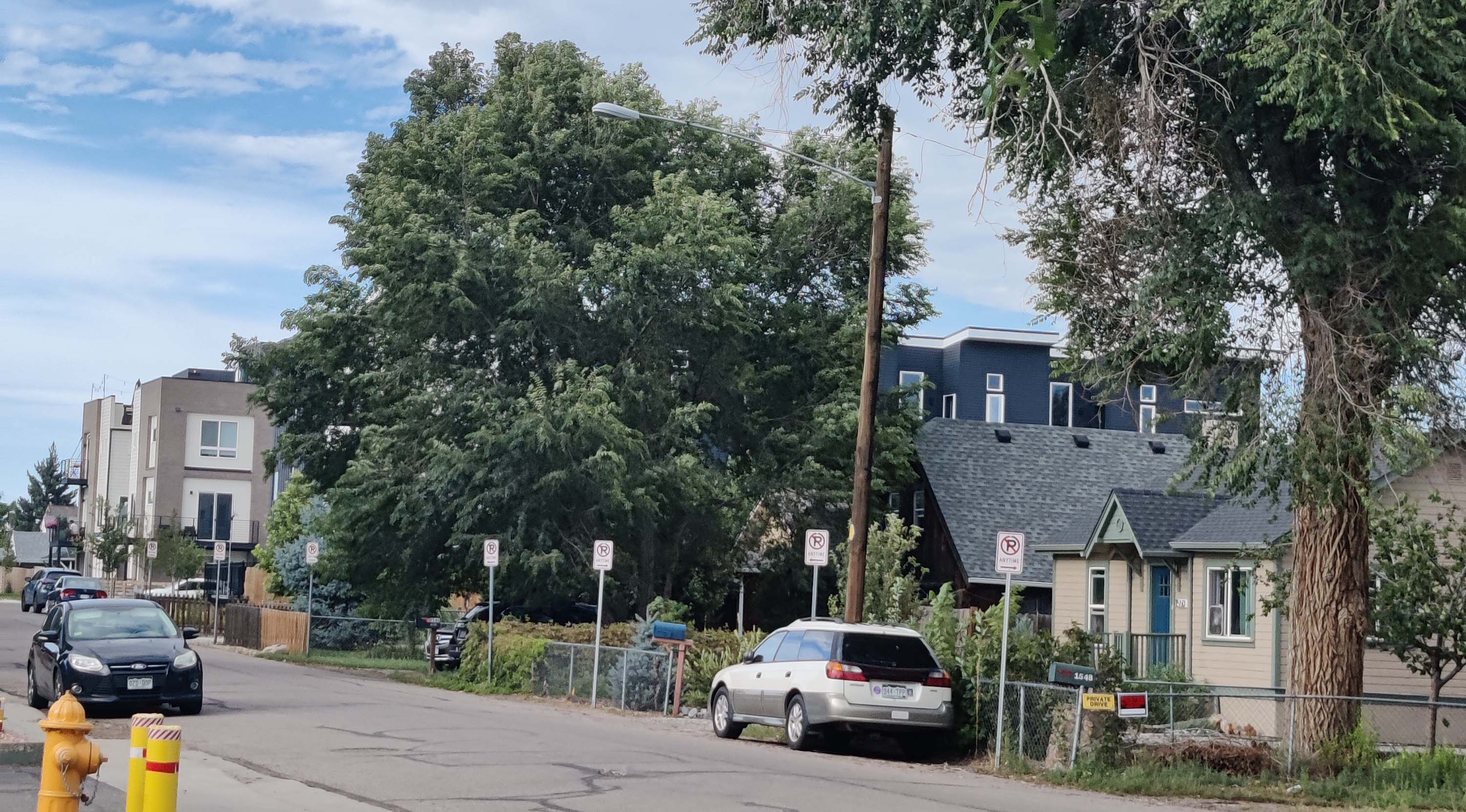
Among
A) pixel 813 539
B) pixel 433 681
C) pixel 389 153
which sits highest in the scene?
pixel 389 153

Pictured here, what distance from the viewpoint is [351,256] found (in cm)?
3725

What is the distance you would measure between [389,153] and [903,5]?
74.3ft

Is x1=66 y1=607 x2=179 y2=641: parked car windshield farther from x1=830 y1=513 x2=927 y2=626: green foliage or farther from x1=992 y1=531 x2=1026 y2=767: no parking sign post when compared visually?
x1=992 y1=531 x2=1026 y2=767: no parking sign post

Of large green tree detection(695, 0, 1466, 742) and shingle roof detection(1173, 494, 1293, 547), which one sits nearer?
large green tree detection(695, 0, 1466, 742)

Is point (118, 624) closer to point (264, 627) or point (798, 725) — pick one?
point (798, 725)

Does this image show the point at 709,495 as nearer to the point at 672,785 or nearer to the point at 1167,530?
the point at 1167,530

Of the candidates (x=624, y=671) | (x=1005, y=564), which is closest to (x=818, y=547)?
(x=1005, y=564)

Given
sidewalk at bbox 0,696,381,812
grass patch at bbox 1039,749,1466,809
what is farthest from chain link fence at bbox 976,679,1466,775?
sidewalk at bbox 0,696,381,812

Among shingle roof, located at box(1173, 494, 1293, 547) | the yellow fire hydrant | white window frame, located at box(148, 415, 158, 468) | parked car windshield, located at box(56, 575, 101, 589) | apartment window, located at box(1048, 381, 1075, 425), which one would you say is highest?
apartment window, located at box(1048, 381, 1075, 425)

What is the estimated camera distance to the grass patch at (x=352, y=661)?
36.2 meters

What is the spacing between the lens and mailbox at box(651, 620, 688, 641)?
2486 cm

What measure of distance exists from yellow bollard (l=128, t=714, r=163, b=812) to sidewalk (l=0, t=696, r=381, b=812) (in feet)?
12.3

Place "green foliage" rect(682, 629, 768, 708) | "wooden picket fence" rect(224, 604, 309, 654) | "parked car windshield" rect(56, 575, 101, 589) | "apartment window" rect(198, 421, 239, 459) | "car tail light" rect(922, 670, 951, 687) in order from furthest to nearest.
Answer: "apartment window" rect(198, 421, 239, 459)
"parked car windshield" rect(56, 575, 101, 589)
"wooden picket fence" rect(224, 604, 309, 654)
"green foliage" rect(682, 629, 768, 708)
"car tail light" rect(922, 670, 951, 687)

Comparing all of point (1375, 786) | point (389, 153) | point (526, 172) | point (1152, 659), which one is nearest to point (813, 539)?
point (1375, 786)
